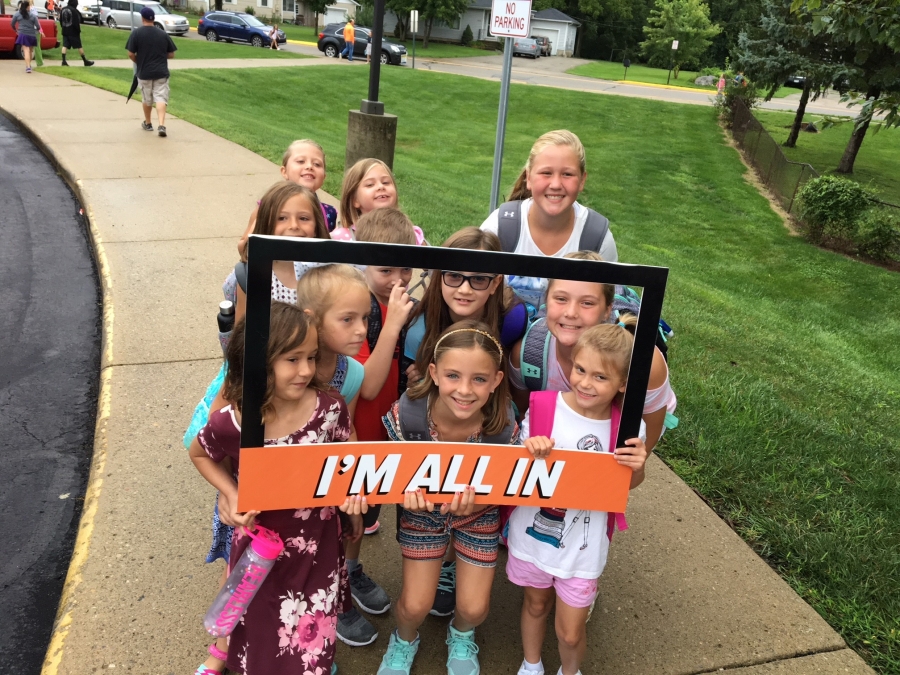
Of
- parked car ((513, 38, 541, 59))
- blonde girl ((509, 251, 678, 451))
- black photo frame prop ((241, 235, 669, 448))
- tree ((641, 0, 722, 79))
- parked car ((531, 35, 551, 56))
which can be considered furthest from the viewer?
parked car ((531, 35, 551, 56))

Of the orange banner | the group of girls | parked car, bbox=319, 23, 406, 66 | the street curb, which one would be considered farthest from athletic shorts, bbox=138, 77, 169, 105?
parked car, bbox=319, 23, 406, 66

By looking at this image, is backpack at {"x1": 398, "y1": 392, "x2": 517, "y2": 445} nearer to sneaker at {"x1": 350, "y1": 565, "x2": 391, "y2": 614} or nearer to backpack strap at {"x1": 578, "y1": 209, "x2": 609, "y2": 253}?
sneaker at {"x1": 350, "y1": 565, "x2": 391, "y2": 614}

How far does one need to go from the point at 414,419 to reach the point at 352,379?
0.79 ft

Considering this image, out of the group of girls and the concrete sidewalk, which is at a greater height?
the group of girls

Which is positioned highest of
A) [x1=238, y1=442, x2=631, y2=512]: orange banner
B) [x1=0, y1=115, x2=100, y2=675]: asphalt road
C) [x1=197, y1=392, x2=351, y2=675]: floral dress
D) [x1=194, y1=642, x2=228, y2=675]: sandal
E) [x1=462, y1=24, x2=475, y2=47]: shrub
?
[x1=462, y1=24, x2=475, y2=47]: shrub

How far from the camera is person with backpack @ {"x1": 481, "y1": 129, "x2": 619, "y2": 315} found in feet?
9.41

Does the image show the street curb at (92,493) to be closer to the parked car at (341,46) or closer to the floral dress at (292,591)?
the floral dress at (292,591)

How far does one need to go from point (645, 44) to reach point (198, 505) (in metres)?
58.9

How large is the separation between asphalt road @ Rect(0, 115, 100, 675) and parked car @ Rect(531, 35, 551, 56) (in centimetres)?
5026

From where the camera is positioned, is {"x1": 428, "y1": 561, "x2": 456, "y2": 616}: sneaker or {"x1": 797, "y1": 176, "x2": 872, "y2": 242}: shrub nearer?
{"x1": 428, "y1": 561, "x2": 456, "y2": 616}: sneaker

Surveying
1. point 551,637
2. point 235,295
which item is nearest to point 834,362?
point 551,637

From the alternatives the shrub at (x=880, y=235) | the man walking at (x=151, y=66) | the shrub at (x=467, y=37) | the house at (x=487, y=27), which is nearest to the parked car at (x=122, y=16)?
the man walking at (x=151, y=66)

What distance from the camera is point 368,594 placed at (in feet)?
9.11

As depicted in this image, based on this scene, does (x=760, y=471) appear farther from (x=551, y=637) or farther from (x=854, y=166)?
(x=854, y=166)
